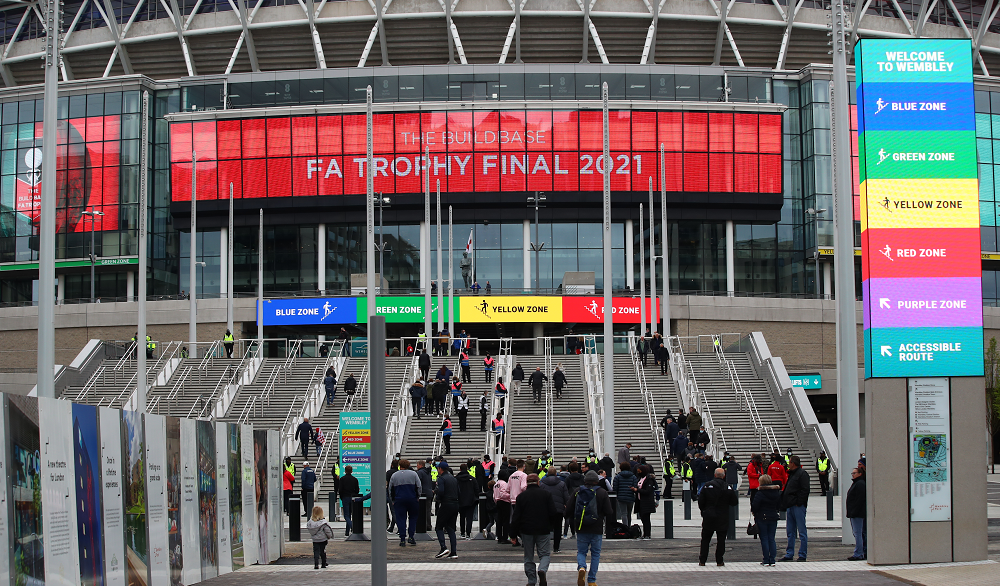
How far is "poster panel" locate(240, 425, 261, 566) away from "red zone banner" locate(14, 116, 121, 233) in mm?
50121

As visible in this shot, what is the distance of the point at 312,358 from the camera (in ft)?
137

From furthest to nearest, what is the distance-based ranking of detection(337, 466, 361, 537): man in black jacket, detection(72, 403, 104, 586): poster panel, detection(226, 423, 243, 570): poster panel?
detection(337, 466, 361, 537): man in black jacket, detection(226, 423, 243, 570): poster panel, detection(72, 403, 104, 586): poster panel

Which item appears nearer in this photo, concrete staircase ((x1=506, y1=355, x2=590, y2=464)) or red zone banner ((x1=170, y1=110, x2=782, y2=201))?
concrete staircase ((x1=506, y1=355, x2=590, y2=464))

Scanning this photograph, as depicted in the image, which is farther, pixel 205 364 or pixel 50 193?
pixel 205 364

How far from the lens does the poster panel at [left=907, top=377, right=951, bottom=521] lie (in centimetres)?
1507

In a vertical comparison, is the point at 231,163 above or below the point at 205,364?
above

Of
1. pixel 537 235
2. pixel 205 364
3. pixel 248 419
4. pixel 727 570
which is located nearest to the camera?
pixel 727 570

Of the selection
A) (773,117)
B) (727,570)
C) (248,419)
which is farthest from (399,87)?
(727,570)

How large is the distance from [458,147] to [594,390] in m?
27.5

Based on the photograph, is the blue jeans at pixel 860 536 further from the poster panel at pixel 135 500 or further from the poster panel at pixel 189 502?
the poster panel at pixel 135 500

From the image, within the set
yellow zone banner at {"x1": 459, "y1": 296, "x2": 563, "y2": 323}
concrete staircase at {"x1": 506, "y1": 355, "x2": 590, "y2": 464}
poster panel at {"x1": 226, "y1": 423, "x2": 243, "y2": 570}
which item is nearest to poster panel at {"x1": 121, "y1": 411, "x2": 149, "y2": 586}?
poster panel at {"x1": 226, "y1": 423, "x2": 243, "y2": 570}

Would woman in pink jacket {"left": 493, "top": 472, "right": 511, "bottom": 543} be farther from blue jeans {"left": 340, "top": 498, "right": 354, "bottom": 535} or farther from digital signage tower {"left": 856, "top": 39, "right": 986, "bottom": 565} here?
digital signage tower {"left": 856, "top": 39, "right": 986, "bottom": 565}

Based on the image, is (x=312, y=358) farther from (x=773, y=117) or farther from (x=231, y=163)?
(x=773, y=117)

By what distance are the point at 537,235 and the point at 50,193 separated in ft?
135
